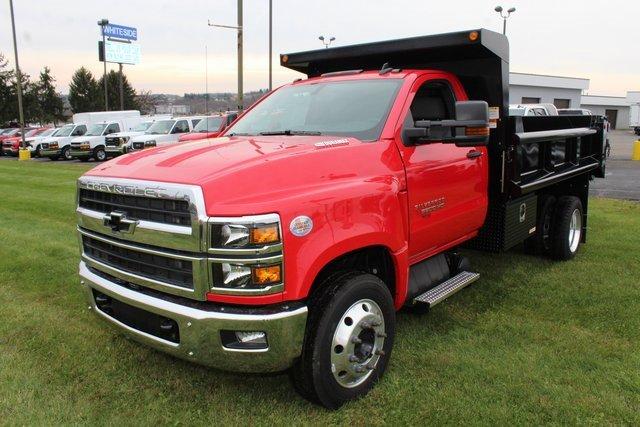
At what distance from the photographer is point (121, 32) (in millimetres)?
52938

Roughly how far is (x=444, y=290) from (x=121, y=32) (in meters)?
55.7

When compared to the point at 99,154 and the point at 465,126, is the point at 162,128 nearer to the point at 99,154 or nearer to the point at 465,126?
the point at 99,154

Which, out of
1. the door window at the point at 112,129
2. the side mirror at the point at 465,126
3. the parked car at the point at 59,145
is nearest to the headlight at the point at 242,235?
the side mirror at the point at 465,126

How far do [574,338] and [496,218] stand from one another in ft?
4.34

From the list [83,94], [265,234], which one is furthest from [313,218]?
[83,94]

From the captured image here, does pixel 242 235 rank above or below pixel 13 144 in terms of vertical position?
below

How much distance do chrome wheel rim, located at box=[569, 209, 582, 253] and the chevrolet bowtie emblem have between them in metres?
5.22

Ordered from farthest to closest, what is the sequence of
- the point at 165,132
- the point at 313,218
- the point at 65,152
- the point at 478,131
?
the point at 65,152, the point at 165,132, the point at 478,131, the point at 313,218

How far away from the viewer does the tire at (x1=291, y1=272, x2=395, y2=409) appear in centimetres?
306

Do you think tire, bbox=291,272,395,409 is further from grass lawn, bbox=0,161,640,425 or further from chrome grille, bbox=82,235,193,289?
chrome grille, bbox=82,235,193,289

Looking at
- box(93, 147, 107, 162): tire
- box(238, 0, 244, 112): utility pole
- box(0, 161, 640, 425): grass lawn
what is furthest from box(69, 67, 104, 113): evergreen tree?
box(0, 161, 640, 425): grass lawn

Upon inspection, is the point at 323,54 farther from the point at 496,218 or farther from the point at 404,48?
the point at 496,218

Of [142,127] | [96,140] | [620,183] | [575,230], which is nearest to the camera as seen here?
[575,230]

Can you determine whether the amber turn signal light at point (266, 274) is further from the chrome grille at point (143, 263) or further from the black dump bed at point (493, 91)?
the black dump bed at point (493, 91)
